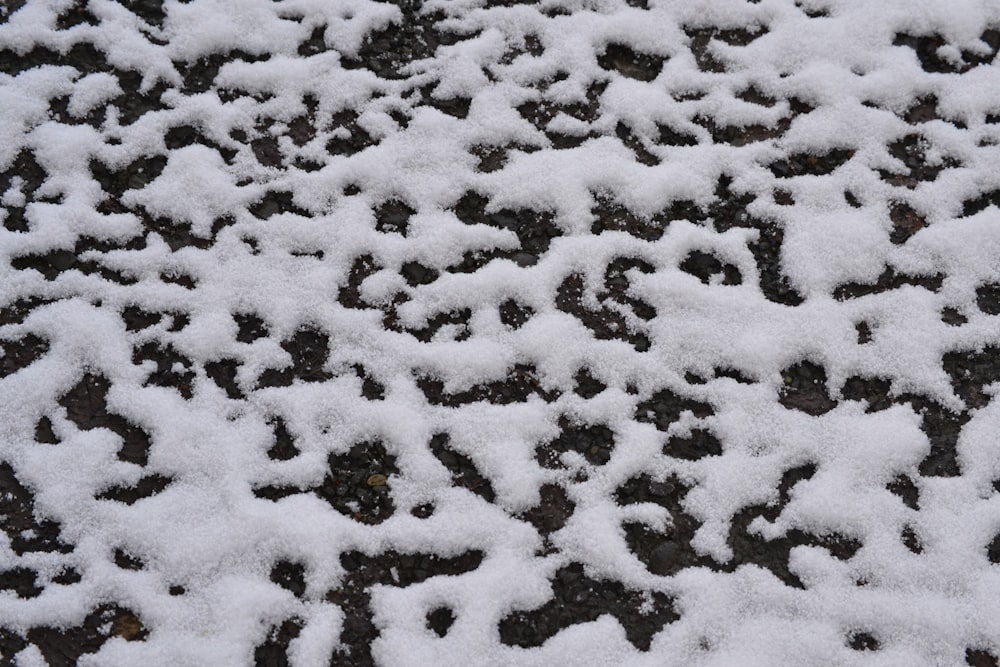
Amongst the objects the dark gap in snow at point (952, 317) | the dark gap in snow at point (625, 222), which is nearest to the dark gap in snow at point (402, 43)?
the dark gap in snow at point (625, 222)

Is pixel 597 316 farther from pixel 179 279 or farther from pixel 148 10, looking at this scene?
pixel 148 10

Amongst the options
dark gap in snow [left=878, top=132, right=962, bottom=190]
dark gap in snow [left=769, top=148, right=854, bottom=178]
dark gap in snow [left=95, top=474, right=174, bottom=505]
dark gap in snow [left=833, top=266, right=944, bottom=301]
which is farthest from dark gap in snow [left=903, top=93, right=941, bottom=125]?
dark gap in snow [left=95, top=474, right=174, bottom=505]

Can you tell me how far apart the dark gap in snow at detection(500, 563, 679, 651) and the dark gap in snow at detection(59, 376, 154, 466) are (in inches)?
59.9

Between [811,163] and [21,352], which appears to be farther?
[811,163]

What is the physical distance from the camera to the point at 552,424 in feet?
10.9

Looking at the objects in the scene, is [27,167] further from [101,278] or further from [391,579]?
[391,579]

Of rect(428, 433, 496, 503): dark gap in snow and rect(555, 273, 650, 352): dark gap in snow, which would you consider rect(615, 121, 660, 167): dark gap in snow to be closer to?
rect(555, 273, 650, 352): dark gap in snow

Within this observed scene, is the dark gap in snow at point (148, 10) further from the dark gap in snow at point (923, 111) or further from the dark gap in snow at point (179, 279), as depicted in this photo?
the dark gap in snow at point (923, 111)

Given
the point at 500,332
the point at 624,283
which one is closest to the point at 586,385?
the point at 500,332

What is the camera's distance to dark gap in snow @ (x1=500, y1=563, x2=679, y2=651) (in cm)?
291

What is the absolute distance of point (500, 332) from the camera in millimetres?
3580

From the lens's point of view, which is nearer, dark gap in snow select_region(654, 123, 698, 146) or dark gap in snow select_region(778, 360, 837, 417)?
dark gap in snow select_region(778, 360, 837, 417)

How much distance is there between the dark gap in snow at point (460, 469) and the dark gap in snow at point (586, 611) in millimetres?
405

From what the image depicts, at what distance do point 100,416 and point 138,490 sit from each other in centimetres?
38
